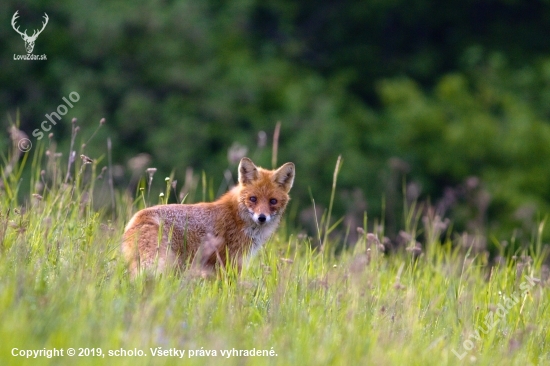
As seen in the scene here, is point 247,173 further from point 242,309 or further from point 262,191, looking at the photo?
point 242,309

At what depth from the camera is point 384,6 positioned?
25.6m

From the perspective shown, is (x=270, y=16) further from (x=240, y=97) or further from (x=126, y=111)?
(x=126, y=111)

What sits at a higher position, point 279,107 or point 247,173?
point 279,107

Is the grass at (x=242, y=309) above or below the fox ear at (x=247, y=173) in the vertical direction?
below

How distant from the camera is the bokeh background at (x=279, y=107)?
64.5ft

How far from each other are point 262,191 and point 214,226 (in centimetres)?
69

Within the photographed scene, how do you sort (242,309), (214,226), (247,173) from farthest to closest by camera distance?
(247,173) → (214,226) → (242,309)

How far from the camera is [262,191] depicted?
288 inches

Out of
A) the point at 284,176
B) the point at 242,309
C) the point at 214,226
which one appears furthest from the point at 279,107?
the point at 242,309

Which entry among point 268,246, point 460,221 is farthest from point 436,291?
point 460,221

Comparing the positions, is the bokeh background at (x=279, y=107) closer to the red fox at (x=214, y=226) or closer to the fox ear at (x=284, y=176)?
the fox ear at (x=284, y=176)

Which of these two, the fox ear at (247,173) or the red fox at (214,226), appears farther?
the fox ear at (247,173)

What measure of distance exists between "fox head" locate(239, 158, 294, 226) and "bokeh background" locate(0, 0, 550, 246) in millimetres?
9964

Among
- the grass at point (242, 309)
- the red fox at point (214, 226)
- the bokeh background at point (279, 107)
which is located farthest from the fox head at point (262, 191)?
the bokeh background at point (279, 107)
